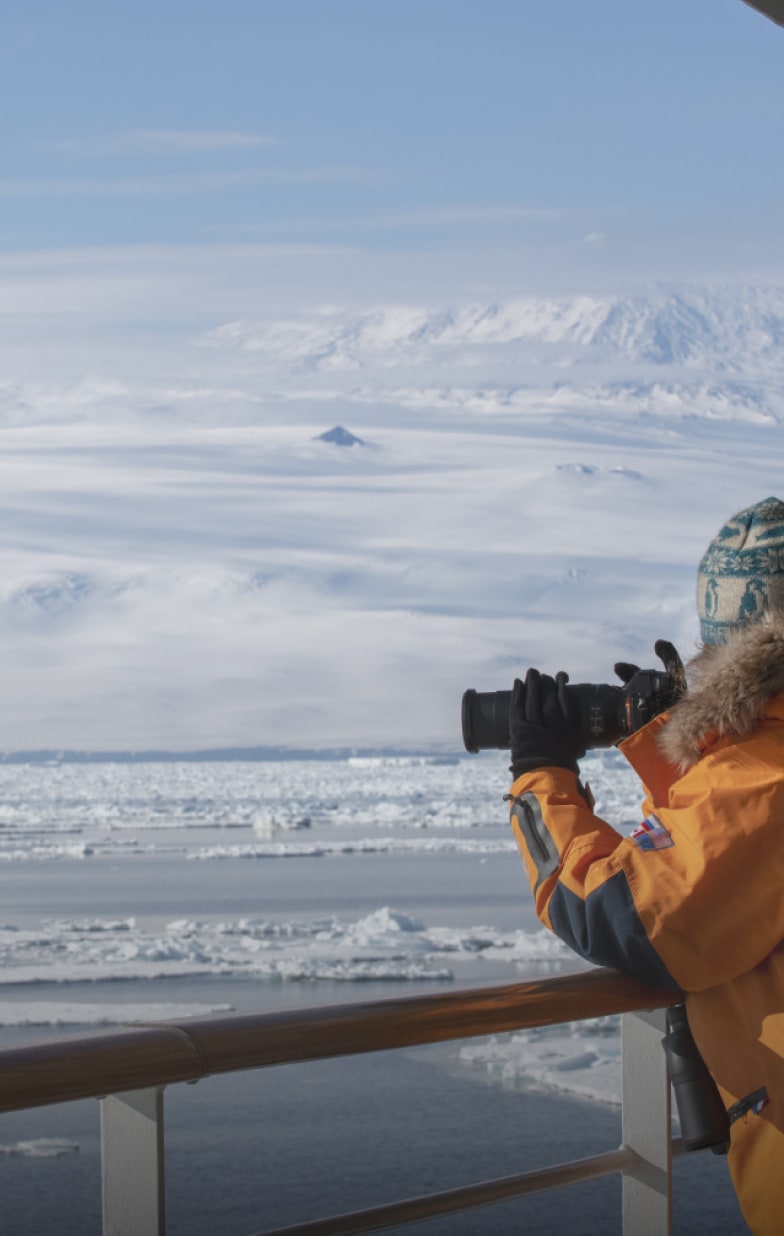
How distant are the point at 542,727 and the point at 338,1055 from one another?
13.4 inches

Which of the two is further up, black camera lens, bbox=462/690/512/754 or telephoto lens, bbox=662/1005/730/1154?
black camera lens, bbox=462/690/512/754

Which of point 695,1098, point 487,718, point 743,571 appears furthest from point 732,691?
point 695,1098

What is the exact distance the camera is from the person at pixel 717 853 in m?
1.06

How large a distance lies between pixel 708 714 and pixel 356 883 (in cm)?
2475

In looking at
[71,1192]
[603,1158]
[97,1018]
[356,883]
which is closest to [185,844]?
[356,883]

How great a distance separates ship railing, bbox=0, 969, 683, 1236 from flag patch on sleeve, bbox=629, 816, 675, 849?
0.20 m

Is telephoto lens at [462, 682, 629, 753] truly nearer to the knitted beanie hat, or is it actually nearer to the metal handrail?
the knitted beanie hat

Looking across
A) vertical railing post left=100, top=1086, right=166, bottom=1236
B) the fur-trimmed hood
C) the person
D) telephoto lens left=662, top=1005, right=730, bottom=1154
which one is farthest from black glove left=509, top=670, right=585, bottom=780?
vertical railing post left=100, top=1086, right=166, bottom=1236

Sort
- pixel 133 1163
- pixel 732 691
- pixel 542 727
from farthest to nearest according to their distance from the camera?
pixel 542 727
pixel 732 691
pixel 133 1163

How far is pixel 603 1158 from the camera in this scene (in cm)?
129

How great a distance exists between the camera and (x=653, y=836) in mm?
1081

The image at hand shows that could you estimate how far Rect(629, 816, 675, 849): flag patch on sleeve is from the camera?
42.4 inches

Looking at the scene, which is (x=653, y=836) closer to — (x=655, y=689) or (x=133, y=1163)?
(x=655, y=689)

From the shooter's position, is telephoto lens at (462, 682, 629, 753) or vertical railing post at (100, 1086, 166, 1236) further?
telephoto lens at (462, 682, 629, 753)
